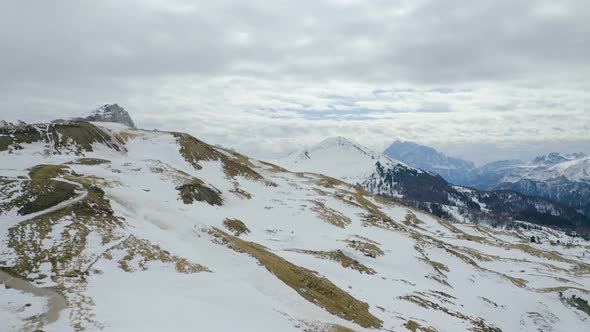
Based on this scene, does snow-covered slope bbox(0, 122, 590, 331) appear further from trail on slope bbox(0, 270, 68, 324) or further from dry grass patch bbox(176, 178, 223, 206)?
dry grass patch bbox(176, 178, 223, 206)

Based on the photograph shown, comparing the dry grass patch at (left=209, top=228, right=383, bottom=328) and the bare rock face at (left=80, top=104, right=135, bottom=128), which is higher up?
the bare rock face at (left=80, top=104, right=135, bottom=128)

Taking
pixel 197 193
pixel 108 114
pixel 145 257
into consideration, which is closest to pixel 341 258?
pixel 197 193

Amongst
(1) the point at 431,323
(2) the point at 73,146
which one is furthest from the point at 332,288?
(2) the point at 73,146

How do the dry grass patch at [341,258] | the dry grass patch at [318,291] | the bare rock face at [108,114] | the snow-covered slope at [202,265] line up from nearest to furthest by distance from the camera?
the snow-covered slope at [202,265] < the dry grass patch at [318,291] < the dry grass patch at [341,258] < the bare rock face at [108,114]

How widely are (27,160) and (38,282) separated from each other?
54252mm

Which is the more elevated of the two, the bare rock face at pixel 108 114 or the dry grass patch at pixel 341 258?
the bare rock face at pixel 108 114

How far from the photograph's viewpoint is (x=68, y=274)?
25.8 metres

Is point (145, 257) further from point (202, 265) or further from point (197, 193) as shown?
point (197, 193)

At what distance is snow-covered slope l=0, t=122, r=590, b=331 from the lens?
2383cm

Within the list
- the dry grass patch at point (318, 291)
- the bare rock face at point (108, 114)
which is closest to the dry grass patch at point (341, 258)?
the dry grass patch at point (318, 291)

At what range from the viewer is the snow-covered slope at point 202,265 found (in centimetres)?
2383

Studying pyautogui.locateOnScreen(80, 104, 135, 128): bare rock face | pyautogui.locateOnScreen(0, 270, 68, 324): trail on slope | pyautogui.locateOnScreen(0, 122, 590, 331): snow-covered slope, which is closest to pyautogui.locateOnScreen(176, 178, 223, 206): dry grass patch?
pyautogui.locateOnScreen(0, 122, 590, 331): snow-covered slope

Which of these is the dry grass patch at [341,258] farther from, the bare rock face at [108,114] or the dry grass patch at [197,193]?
the bare rock face at [108,114]

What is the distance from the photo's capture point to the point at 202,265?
33.8 m
